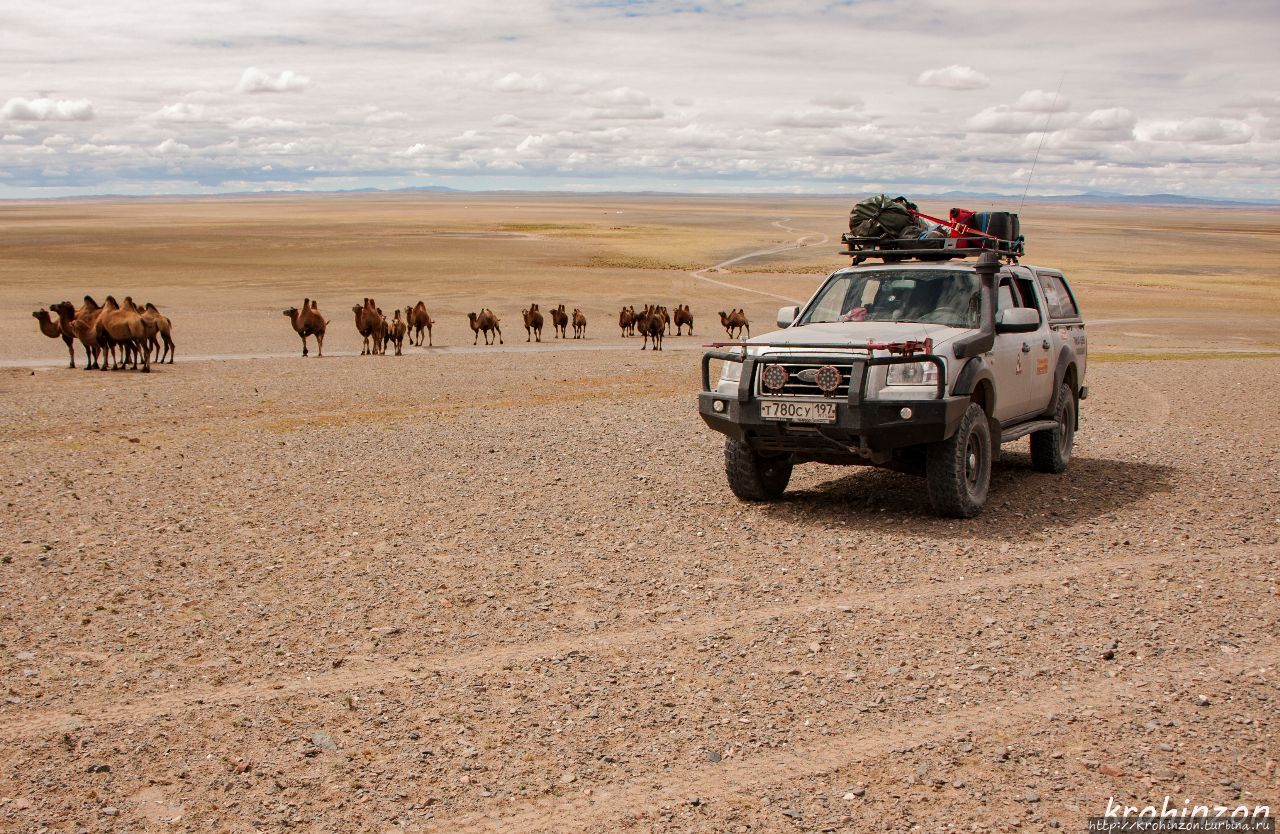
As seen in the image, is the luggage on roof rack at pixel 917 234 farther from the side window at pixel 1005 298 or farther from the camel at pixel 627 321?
A: the camel at pixel 627 321

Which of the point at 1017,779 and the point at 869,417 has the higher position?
the point at 869,417

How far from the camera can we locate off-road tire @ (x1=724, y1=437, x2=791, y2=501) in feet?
32.4

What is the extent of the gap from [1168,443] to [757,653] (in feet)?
28.9

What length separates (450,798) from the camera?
481 centimetres

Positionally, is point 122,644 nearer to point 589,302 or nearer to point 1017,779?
point 1017,779

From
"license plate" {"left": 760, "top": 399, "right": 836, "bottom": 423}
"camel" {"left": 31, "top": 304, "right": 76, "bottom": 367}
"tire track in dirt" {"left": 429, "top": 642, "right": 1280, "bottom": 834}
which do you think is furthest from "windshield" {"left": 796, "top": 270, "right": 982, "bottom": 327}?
"camel" {"left": 31, "top": 304, "right": 76, "bottom": 367}

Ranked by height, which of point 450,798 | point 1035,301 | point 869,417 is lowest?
point 450,798

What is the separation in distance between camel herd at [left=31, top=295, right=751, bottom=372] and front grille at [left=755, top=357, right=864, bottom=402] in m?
17.2

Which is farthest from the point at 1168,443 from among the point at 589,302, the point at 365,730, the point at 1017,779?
the point at 589,302

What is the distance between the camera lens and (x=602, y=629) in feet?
22.4

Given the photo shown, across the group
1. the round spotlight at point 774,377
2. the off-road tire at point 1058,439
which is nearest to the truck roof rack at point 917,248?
the off-road tire at point 1058,439

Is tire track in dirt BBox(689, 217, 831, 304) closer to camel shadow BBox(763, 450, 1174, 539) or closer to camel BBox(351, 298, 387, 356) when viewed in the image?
camel BBox(351, 298, 387, 356)

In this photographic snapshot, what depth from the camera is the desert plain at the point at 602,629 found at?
16.0 ft

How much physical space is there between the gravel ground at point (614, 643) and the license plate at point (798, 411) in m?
0.89
